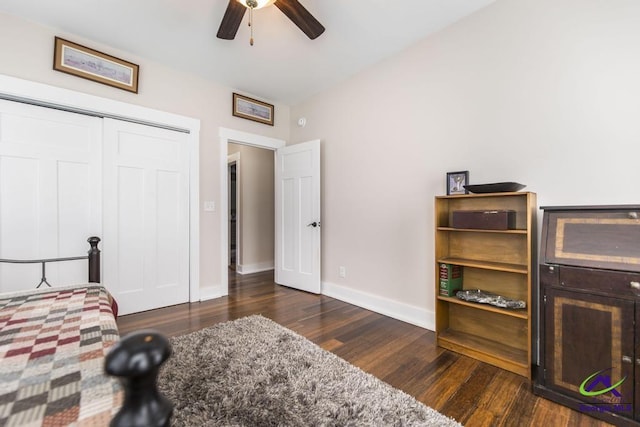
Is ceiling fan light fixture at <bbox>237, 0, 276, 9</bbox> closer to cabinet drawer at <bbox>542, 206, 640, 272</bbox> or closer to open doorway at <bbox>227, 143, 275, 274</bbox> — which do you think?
cabinet drawer at <bbox>542, 206, 640, 272</bbox>

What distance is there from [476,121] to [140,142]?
10.8 ft

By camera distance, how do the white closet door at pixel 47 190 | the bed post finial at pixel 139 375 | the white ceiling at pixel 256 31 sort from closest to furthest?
the bed post finial at pixel 139 375 → the white ceiling at pixel 256 31 → the white closet door at pixel 47 190

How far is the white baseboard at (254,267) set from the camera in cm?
486

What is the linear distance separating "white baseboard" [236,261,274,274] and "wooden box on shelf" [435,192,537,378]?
11.2 feet

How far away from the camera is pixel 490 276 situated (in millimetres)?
2207

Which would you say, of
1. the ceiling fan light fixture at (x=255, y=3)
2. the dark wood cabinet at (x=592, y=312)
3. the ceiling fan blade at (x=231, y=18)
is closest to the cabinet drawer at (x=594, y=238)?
the dark wood cabinet at (x=592, y=312)

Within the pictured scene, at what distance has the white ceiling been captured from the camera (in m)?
2.25

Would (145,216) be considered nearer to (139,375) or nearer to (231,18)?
(231,18)

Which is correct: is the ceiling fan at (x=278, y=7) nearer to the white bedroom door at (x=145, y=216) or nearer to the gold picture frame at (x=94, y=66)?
the gold picture frame at (x=94, y=66)

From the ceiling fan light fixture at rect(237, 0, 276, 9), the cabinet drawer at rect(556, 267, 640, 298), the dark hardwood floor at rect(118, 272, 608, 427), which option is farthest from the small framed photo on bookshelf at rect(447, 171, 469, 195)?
the ceiling fan light fixture at rect(237, 0, 276, 9)

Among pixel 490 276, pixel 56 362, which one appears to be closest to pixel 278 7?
pixel 56 362

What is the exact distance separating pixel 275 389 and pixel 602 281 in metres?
1.86

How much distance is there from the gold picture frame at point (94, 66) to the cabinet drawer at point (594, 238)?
382 centimetres

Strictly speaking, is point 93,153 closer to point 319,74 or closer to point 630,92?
point 319,74
